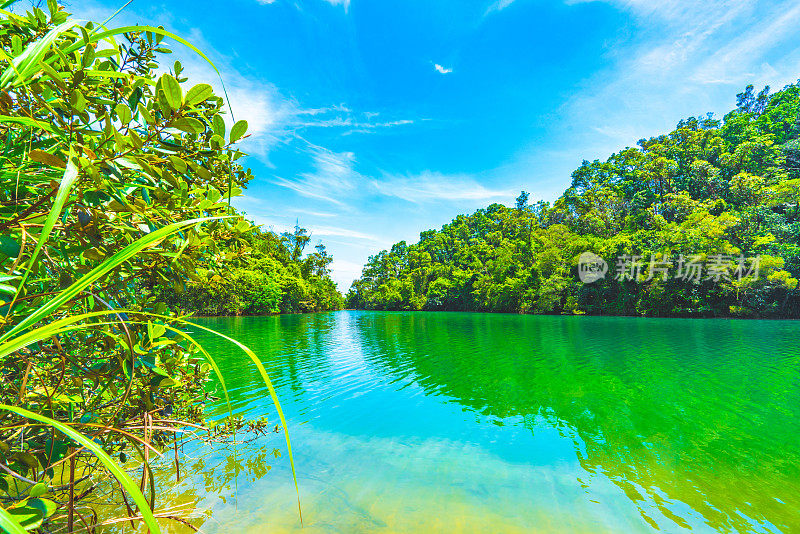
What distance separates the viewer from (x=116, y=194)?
992 mm

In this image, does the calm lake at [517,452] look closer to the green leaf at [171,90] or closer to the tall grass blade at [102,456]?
the tall grass blade at [102,456]

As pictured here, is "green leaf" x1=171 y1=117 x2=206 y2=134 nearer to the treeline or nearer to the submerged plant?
the submerged plant

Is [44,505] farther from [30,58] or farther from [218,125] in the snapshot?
[218,125]

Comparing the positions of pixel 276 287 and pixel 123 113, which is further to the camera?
pixel 276 287

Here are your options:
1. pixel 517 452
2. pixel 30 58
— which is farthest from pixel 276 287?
pixel 30 58

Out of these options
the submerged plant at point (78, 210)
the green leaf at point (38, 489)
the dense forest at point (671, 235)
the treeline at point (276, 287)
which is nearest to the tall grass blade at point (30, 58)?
the submerged plant at point (78, 210)

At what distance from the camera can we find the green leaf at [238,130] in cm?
129

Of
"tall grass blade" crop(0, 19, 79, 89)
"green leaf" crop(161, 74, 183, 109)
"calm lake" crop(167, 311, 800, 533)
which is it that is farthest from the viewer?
"calm lake" crop(167, 311, 800, 533)

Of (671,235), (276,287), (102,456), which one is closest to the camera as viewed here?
(102,456)

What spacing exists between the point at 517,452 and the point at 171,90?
550cm

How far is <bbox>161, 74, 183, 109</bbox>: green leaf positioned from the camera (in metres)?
1.08

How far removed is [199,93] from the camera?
45.7 inches

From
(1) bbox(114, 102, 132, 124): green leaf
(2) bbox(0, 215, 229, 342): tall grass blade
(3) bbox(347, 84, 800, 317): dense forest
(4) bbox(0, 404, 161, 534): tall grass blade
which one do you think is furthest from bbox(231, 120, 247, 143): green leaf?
(3) bbox(347, 84, 800, 317): dense forest

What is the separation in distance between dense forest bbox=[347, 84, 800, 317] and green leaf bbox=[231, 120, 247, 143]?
3343cm
